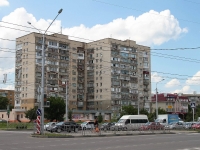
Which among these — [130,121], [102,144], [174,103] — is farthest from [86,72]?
[102,144]

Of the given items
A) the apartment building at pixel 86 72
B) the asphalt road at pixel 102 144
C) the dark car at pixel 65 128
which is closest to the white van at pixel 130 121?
the dark car at pixel 65 128

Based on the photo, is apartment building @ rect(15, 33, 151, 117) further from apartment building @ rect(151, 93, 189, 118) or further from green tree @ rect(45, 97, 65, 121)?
green tree @ rect(45, 97, 65, 121)

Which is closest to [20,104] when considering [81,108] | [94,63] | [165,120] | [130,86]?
[81,108]

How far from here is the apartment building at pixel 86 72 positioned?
93.9 m

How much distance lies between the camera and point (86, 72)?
105m

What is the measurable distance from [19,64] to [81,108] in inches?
931

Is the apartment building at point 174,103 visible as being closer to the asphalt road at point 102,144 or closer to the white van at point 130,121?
the white van at point 130,121

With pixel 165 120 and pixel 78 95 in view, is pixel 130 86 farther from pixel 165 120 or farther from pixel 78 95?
pixel 165 120

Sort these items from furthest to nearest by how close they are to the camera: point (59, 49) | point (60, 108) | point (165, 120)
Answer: point (59, 49)
point (60, 108)
point (165, 120)

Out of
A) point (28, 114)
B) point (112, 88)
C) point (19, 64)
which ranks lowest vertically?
point (28, 114)

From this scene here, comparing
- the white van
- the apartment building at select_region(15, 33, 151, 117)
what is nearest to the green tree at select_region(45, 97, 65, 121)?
the apartment building at select_region(15, 33, 151, 117)

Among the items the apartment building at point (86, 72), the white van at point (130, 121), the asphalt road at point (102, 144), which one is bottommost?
the white van at point (130, 121)

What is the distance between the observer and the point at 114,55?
3984 inches

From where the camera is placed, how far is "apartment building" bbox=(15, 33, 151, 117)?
93.9m
